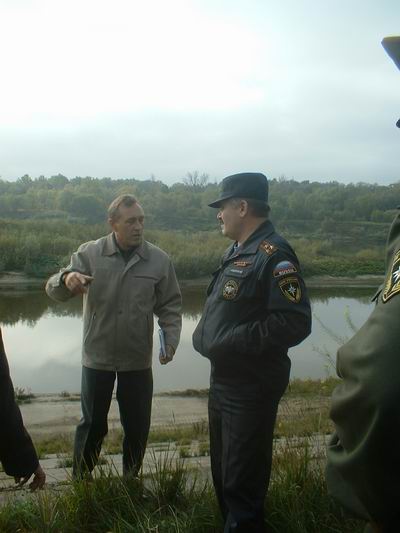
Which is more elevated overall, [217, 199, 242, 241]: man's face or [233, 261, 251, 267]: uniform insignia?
[217, 199, 242, 241]: man's face

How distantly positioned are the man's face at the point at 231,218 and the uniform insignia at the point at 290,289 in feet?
1.44

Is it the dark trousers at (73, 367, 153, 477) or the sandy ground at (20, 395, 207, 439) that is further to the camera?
the sandy ground at (20, 395, 207, 439)

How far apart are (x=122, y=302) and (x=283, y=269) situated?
4.23 ft

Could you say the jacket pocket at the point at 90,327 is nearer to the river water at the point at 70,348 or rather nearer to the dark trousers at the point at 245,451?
the dark trousers at the point at 245,451

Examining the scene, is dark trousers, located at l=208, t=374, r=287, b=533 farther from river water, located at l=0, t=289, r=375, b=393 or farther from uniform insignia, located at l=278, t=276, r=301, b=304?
river water, located at l=0, t=289, r=375, b=393

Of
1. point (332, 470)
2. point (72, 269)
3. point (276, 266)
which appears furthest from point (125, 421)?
point (332, 470)

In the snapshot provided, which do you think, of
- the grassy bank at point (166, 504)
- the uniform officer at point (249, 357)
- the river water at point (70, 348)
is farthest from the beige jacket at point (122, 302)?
the river water at point (70, 348)

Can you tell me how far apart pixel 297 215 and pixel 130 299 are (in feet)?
150

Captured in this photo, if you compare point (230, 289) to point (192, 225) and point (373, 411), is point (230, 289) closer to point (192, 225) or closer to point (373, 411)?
point (373, 411)

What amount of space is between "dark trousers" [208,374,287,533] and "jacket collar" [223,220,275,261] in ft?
2.01

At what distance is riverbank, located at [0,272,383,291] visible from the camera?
79.5 ft

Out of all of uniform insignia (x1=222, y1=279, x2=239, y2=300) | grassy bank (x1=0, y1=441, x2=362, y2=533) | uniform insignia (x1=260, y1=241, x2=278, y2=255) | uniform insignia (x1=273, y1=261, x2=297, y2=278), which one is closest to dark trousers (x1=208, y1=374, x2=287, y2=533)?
grassy bank (x1=0, y1=441, x2=362, y2=533)

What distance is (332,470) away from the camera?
127 cm

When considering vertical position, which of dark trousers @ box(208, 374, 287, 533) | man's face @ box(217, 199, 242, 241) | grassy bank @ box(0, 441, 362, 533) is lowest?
grassy bank @ box(0, 441, 362, 533)
